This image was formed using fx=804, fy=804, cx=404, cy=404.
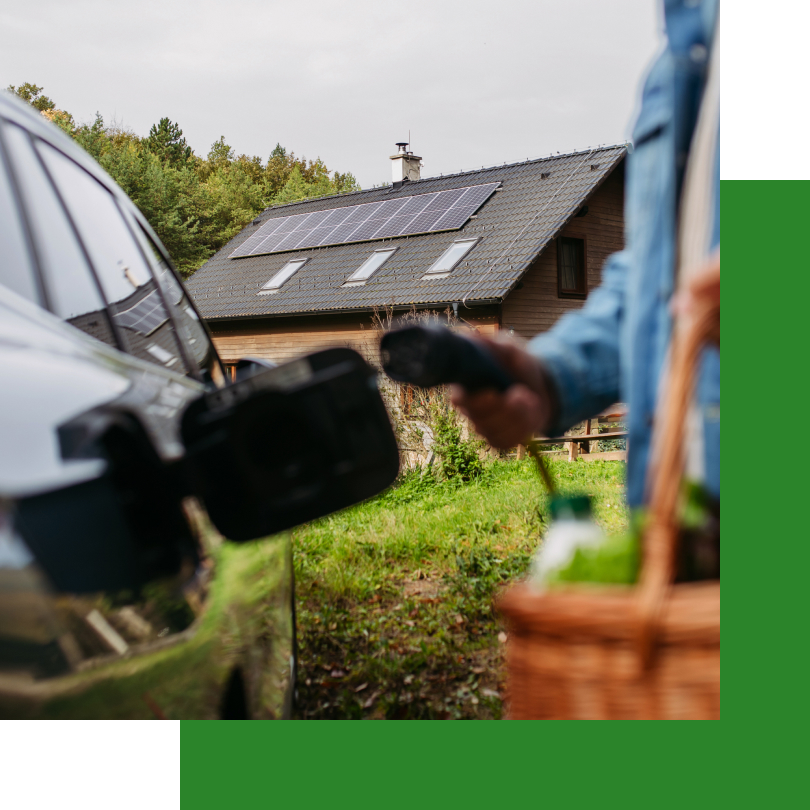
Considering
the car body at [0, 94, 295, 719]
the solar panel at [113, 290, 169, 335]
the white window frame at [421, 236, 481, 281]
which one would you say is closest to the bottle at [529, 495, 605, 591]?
the car body at [0, 94, 295, 719]

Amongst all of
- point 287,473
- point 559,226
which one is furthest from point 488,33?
point 559,226

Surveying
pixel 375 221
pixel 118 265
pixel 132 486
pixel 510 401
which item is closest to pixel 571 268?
pixel 375 221

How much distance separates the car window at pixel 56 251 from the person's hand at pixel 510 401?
62cm

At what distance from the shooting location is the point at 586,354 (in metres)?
1.18

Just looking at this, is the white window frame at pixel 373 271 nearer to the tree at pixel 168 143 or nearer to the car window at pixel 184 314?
the tree at pixel 168 143

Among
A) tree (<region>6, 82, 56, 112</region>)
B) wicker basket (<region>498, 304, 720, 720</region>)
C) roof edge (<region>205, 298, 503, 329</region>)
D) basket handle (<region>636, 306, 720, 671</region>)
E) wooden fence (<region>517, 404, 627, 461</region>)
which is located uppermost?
tree (<region>6, 82, 56, 112</region>)

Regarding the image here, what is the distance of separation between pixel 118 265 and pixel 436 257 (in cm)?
671

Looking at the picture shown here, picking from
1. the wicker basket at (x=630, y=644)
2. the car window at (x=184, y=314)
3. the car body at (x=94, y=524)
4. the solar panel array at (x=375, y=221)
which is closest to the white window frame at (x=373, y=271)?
the solar panel array at (x=375, y=221)

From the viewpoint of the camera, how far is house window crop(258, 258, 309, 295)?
8539mm

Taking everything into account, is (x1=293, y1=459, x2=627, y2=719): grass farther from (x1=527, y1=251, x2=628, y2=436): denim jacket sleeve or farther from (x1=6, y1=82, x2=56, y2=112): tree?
(x1=6, y1=82, x2=56, y2=112): tree

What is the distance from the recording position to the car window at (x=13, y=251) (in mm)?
1179

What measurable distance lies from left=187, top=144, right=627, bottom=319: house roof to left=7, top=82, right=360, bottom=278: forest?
71.6 inches

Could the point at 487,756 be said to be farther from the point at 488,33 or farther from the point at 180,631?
the point at 488,33

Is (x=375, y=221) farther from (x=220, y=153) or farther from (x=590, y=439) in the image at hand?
(x=220, y=153)
